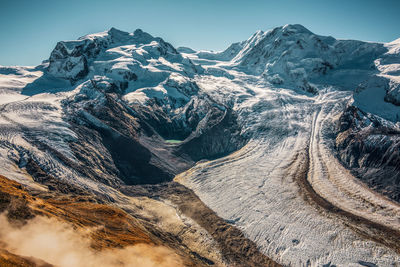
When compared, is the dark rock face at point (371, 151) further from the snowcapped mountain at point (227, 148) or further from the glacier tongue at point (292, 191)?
the glacier tongue at point (292, 191)

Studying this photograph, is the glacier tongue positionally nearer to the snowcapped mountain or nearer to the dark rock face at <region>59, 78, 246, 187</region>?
the snowcapped mountain

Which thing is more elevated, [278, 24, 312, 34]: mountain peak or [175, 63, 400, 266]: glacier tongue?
[278, 24, 312, 34]: mountain peak

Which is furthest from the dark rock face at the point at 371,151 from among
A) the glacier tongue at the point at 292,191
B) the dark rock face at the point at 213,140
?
the dark rock face at the point at 213,140

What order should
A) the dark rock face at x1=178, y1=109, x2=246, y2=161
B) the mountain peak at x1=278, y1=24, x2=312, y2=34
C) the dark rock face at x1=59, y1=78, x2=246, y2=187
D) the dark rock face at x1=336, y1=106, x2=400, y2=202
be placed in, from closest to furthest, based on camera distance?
1. the dark rock face at x1=336, y1=106, x2=400, y2=202
2. the dark rock face at x1=59, y1=78, x2=246, y2=187
3. the dark rock face at x1=178, y1=109, x2=246, y2=161
4. the mountain peak at x1=278, y1=24, x2=312, y2=34

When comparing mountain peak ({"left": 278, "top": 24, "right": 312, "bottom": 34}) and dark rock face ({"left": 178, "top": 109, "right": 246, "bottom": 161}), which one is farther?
mountain peak ({"left": 278, "top": 24, "right": 312, "bottom": 34})

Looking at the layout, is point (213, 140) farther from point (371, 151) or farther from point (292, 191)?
point (371, 151)

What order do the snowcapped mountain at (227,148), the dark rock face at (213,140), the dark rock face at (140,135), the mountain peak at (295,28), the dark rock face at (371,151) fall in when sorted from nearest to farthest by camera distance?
the snowcapped mountain at (227,148), the dark rock face at (371,151), the dark rock face at (140,135), the dark rock face at (213,140), the mountain peak at (295,28)

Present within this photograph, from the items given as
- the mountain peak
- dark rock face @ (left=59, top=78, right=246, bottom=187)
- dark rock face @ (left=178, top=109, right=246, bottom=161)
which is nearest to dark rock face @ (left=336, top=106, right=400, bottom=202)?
dark rock face @ (left=178, top=109, right=246, bottom=161)
